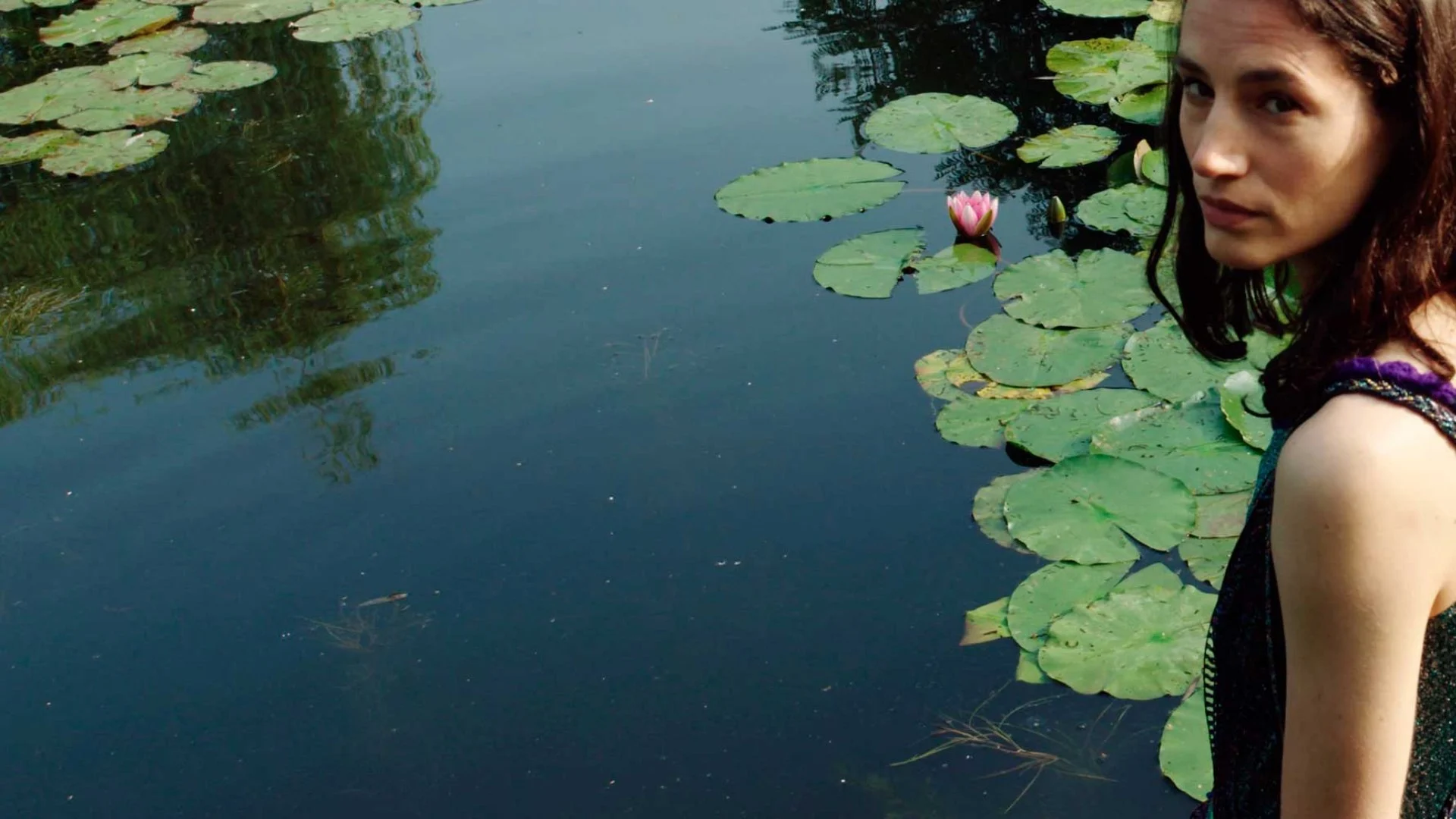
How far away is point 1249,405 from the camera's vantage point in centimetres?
288

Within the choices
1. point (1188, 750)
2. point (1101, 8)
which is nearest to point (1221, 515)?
point (1188, 750)

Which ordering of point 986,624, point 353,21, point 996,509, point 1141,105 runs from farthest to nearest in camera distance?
point 353,21
point 1141,105
point 996,509
point 986,624

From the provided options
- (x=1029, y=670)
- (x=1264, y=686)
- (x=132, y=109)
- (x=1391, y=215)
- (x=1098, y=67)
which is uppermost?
(x=1391, y=215)

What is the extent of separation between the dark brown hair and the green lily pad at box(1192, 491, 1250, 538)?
5.35 feet

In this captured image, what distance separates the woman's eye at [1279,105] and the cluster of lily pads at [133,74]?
4.55m

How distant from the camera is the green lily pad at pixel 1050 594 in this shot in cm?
253

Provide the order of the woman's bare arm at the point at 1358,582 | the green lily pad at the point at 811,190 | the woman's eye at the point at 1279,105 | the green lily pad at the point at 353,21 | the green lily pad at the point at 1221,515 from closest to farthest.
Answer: the woman's bare arm at the point at 1358,582 < the woman's eye at the point at 1279,105 < the green lily pad at the point at 1221,515 < the green lily pad at the point at 811,190 < the green lily pad at the point at 353,21

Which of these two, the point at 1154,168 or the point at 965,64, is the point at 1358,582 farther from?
the point at 965,64

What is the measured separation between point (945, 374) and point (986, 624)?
2.78 ft

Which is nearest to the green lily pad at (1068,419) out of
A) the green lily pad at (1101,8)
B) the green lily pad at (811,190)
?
the green lily pad at (811,190)

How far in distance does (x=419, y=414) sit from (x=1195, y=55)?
2620mm

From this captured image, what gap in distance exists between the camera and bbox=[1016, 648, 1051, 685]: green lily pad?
2.44 meters

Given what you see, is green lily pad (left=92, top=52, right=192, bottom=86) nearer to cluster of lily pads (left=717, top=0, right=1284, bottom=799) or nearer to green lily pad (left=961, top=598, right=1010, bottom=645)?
cluster of lily pads (left=717, top=0, right=1284, bottom=799)

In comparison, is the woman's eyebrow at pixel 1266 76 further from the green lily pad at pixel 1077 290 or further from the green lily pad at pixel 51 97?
the green lily pad at pixel 51 97
